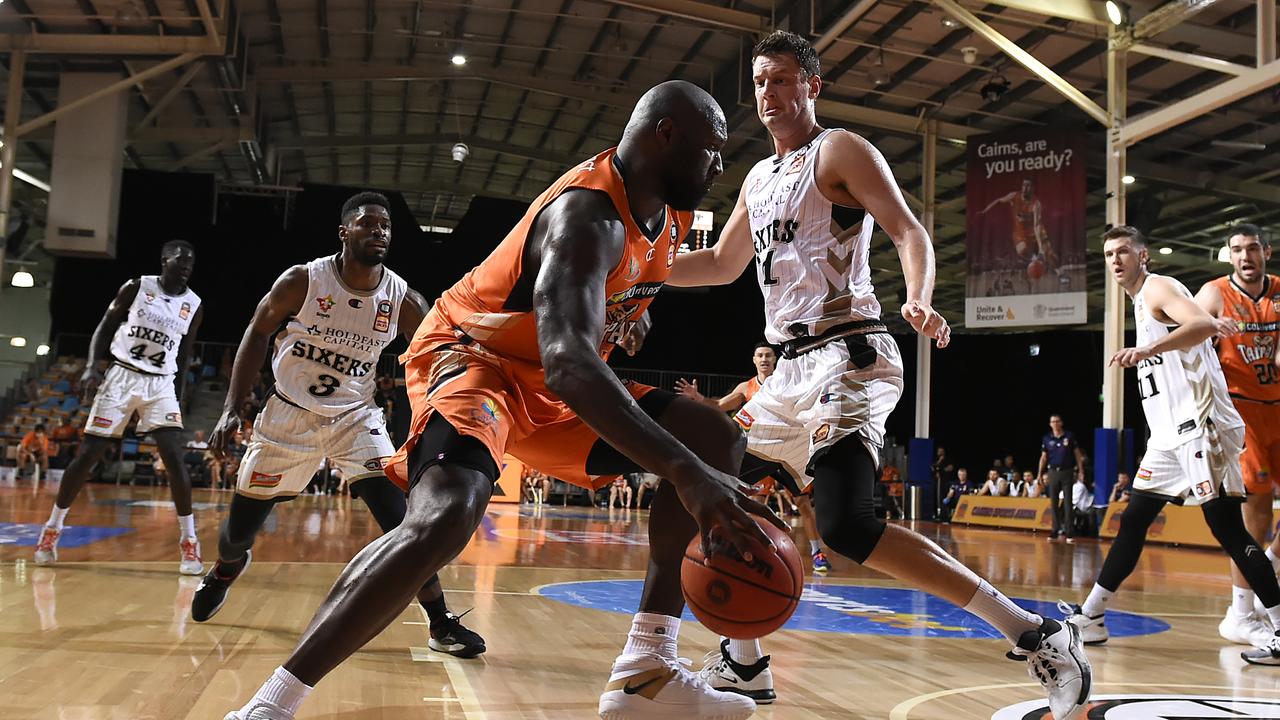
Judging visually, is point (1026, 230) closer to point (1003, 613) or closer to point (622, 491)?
point (622, 491)

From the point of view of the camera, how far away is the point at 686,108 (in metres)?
2.46

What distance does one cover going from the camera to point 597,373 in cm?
201

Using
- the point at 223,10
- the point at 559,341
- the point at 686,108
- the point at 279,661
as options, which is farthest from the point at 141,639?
Answer: the point at 223,10

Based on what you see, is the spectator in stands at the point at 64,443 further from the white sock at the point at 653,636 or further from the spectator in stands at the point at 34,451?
the white sock at the point at 653,636

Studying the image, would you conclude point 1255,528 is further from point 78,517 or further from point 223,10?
point 223,10

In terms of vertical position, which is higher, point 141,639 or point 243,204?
point 243,204

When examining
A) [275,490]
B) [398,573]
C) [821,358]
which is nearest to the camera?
[398,573]

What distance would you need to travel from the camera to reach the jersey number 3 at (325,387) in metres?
4.73

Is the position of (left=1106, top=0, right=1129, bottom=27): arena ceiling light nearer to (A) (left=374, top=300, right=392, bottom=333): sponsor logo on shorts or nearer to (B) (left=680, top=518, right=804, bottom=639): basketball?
(A) (left=374, top=300, right=392, bottom=333): sponsor logo on shorts

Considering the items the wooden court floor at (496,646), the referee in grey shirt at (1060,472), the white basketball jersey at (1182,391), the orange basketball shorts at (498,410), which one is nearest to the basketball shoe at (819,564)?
the wooden court floor at (496,646)

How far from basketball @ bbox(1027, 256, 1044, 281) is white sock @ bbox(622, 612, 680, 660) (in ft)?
45.2

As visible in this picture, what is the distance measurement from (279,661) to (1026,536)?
14.7 metres

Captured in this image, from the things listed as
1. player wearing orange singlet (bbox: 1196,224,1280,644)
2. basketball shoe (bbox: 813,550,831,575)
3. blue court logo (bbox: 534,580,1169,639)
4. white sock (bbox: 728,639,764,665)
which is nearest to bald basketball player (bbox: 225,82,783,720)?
white sock (bbox: 728,639,764,665)

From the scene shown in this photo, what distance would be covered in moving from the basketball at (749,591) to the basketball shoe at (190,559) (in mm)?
4619
